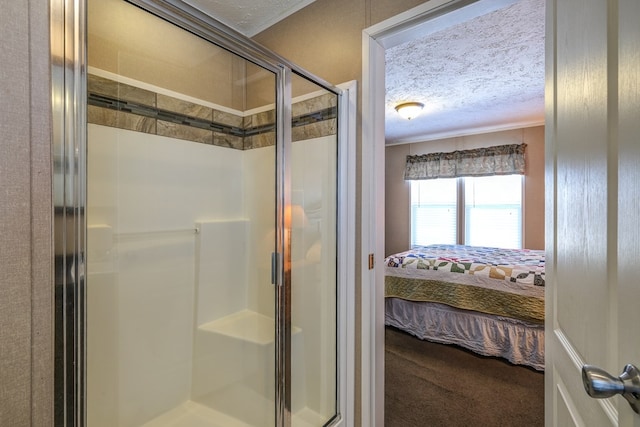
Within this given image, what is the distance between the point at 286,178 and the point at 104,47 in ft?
3.19

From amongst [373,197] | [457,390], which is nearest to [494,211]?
[457,390]

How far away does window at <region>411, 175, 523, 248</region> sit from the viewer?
476 centimetres

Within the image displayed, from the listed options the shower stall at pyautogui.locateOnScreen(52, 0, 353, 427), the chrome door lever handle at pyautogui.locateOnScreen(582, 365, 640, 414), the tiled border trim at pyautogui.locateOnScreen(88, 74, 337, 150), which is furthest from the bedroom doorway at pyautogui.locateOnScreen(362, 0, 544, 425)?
the chrome door lever handle at pyautogui.locateOnScreen(582, 365, 640, 414)

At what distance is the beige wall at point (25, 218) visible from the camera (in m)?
0.62

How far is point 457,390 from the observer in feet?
7.23

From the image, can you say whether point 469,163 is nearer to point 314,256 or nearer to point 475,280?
point 475,280

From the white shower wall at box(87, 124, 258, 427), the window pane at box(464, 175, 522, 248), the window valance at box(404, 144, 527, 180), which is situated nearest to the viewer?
the white shower wall at box(87, 124, 258, 427)

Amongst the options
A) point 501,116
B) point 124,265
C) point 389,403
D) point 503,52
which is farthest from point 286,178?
point 501,116

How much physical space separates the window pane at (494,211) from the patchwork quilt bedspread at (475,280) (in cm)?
115

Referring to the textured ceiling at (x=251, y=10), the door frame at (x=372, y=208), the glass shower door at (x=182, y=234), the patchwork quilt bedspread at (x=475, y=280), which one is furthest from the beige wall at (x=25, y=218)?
the patchwork quilt bedspread at (x=475, y=280)

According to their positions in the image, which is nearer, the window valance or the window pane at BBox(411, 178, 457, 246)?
the window valance

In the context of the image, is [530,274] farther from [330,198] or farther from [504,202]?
[504,202]

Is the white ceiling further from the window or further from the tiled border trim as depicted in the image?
the window

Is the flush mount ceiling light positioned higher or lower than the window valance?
higher
